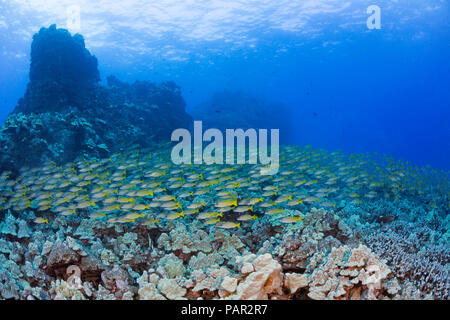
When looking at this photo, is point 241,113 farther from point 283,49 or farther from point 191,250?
point 191,250

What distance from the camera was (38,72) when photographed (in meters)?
17.3

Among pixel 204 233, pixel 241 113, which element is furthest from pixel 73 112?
pixel 241 113

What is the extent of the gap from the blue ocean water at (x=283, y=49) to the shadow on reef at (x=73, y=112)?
43.2 feet

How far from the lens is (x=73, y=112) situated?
593 inches

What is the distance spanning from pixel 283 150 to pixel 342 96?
90.6 meters

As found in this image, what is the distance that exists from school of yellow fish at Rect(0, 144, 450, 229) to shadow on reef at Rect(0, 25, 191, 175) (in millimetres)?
2645

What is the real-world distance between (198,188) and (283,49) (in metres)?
44.5

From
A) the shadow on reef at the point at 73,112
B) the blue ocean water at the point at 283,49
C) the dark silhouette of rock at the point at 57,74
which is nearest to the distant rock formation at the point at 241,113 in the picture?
the blue ocean water at the point at 283,49

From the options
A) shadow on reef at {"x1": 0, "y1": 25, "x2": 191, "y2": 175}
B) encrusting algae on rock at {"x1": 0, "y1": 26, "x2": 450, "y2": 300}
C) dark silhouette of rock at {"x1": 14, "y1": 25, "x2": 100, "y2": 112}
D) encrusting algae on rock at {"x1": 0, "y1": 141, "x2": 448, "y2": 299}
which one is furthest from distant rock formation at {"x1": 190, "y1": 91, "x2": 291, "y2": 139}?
encrusting algae on rock at {"x1": 0, "y1": 141, "x2": 448, "y2": 299}

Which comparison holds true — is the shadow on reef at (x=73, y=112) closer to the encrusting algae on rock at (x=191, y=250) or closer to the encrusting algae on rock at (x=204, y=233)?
the encrusting algae on rock at (x=204, y=233)

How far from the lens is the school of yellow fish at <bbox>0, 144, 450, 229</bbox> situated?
696 centimetres

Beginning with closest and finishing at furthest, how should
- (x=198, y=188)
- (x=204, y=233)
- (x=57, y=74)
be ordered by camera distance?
(x=204, y=233) → (x=198, y=188) → (x=57, y=74)

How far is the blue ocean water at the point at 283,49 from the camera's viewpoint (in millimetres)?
30984
